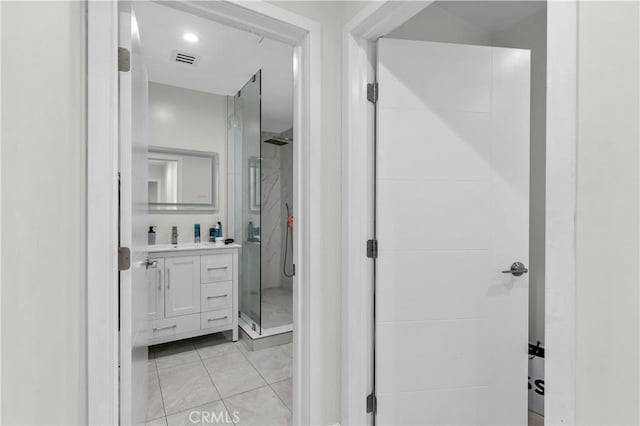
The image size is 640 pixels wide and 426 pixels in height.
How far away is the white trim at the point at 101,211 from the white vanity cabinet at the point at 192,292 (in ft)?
5.41

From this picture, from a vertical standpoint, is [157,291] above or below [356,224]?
below

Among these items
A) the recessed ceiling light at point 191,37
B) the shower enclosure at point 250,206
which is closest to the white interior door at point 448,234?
the recessed ceiling light at point 191,37

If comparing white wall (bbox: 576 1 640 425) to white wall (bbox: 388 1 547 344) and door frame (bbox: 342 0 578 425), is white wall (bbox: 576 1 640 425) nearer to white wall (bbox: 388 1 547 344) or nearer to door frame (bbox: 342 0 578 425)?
door frame (bbox: 342 0 578 425)

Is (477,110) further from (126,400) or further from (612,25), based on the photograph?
(126,400)

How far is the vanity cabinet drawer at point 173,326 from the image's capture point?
2.62 m

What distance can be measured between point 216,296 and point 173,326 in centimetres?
43

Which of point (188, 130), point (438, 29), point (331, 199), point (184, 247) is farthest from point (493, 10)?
point (184, 247)

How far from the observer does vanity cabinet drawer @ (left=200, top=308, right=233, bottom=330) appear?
285 centimetres

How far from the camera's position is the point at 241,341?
2975 mm

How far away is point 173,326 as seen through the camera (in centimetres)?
271

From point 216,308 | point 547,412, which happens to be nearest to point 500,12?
point 547,412

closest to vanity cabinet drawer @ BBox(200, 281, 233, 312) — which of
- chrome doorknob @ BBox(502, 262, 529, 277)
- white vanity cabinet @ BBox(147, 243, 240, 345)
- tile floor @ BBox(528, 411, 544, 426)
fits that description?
white vanity cabinet @ BBox(147, 243, 240, 345)

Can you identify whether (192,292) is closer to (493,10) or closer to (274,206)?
(274,206)

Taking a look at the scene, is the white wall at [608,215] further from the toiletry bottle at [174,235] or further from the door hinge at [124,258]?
the toiletry bottle at [174,235]
